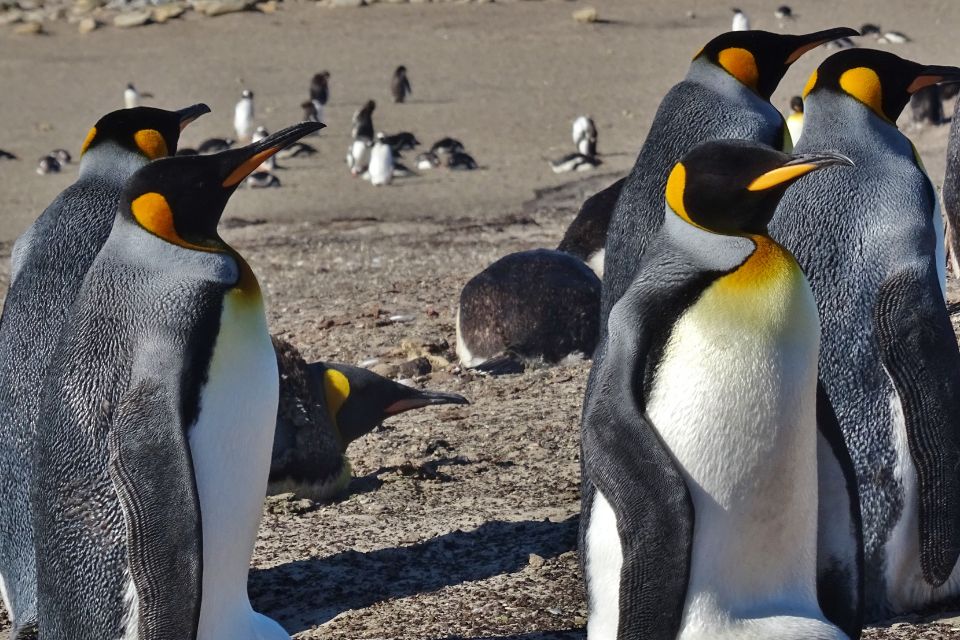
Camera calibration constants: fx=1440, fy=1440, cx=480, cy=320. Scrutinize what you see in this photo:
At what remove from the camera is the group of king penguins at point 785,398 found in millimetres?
3164

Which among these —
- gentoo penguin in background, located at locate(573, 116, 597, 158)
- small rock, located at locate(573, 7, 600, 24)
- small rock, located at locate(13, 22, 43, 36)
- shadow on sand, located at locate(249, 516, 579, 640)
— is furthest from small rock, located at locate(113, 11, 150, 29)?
shadow on sand, located at locate(249, 516, 579, 640)

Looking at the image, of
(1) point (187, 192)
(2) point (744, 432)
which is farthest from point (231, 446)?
(2) point (744, 432)

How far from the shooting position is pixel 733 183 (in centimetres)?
318

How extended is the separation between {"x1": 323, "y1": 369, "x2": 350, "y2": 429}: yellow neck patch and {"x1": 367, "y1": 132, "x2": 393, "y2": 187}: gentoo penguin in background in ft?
30.0

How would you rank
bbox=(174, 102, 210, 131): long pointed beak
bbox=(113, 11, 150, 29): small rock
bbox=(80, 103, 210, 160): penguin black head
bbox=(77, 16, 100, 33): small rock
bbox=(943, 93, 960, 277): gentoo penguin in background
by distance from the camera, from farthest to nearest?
1. bbox=(113, 11, 150, 29): small rock
2. bbox=(77, 16, 100, 33): small rock
3. bbox=(943, 93, 960, 277): gentoo penguin in background
4. bbox=(174, 102, 210, 131): long pointed beak
5. bbox=(80, 103, 210, 160): penguin black head

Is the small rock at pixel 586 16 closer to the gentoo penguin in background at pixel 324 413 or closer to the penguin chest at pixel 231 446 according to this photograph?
the gentoo penguin in background at pixel 324 413

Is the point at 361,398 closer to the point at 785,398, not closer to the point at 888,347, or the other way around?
the point at 888,347

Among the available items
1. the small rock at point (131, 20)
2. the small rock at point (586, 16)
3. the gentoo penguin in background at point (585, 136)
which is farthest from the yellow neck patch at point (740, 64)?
the small rock at point (131, 20)

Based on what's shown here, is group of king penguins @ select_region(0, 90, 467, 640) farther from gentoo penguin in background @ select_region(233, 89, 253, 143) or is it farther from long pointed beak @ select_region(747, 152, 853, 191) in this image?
gentoo penguin in background @ select_region(233, 89, 253, 143)

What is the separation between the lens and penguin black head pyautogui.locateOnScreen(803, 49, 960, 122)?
4223mm

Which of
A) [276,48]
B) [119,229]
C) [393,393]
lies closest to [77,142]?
[276,48]

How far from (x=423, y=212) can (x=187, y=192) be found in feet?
31.7

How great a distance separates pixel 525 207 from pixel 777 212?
29.5ft

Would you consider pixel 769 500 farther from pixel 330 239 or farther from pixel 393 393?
pixel 330 239
